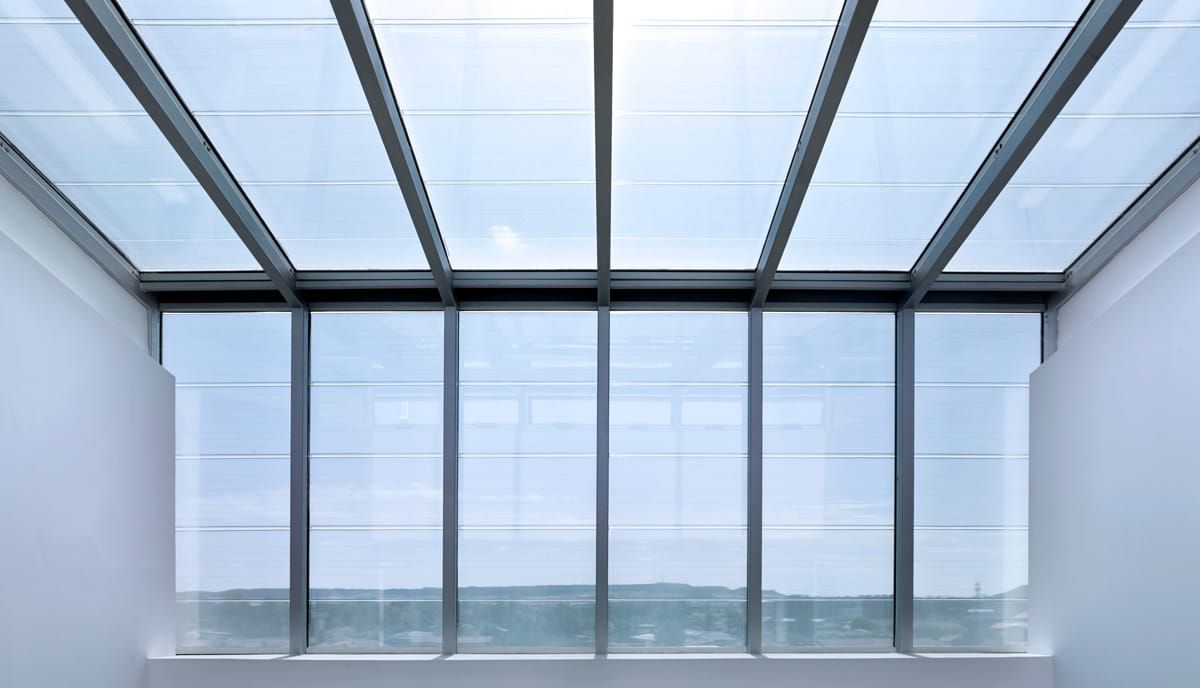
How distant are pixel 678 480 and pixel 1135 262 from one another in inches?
139

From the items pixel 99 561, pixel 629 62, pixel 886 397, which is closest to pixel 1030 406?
pixel 886 397

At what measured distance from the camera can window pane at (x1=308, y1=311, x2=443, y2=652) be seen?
26.2 feet

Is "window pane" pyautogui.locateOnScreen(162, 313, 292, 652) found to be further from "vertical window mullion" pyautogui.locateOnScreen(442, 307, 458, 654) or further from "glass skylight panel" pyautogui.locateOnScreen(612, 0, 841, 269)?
"glass skylight panel" pyautogui.locateOnScreen(612, 0, 841, 269)

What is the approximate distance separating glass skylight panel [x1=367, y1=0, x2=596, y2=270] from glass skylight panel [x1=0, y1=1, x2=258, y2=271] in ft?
5.07

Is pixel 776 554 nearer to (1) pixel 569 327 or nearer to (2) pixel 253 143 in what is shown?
(1) pixel 569 327

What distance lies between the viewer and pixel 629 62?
5.71 meters

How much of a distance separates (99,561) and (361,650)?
2066mm

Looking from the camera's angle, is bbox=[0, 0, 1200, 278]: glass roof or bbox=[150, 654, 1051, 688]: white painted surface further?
bbox=[150, 654, 1051, 688]: white painted surface

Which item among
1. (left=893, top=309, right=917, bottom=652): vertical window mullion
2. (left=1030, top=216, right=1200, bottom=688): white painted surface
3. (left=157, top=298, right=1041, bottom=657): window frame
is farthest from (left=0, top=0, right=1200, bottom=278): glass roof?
(left=1030, top=216, right=1200, bottom=688): white painted surface

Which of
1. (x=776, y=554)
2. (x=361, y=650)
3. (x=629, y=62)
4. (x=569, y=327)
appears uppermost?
(x=629, y=62)

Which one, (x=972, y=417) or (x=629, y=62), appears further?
(x=972, y=417)

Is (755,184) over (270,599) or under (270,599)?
over

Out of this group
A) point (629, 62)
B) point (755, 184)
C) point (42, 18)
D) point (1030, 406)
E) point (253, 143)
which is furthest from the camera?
point (1030, 406)

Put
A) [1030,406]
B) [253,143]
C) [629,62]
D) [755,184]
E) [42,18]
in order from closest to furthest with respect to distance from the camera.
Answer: [42,18] < [629,62] < [253,143] < [755,184] < [1030,406]
